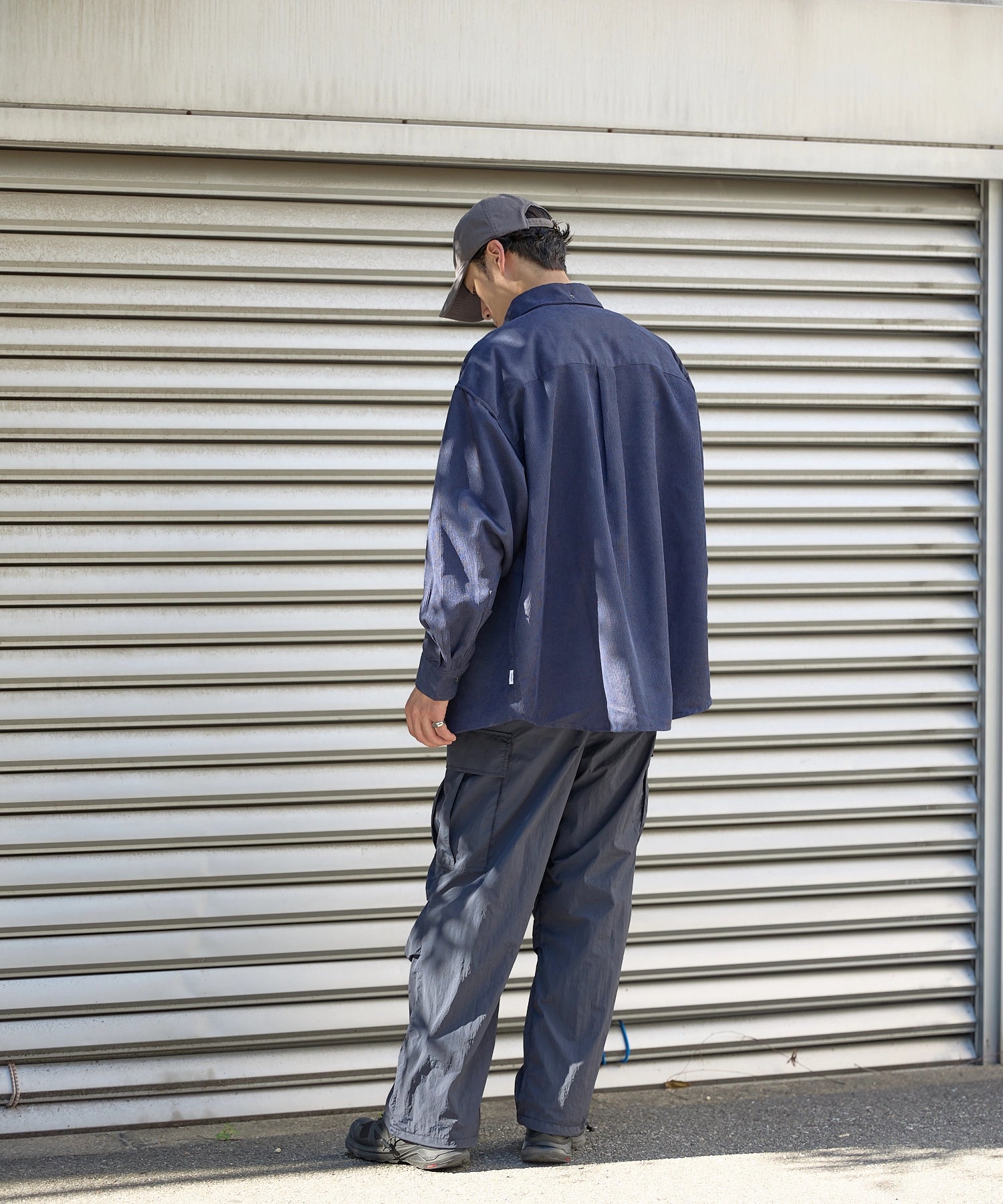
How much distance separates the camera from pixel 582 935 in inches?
114

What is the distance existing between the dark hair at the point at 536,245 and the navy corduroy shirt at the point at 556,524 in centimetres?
9

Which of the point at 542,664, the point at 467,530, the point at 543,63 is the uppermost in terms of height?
the point at 543,63

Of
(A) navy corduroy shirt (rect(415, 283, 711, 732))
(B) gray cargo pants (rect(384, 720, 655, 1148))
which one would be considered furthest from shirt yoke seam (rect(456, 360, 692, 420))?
(B) gray cargo pants (rect(384, 720, 655, 1148))

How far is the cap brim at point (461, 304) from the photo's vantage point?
3.00 m

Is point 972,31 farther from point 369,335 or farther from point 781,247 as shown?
point 369,335

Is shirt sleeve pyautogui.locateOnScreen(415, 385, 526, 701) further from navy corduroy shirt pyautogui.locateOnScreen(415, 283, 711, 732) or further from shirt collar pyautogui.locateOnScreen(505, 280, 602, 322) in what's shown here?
shirt collar pyautogui.locateOnScreen(505, 280, 602, 322)

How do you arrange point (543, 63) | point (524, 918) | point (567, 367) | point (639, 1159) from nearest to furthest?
point (567, 367) → point (524, 918) → point (639, 1159) → point (543, 63)

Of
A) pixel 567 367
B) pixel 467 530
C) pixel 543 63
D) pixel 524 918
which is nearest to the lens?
pixel 467 530

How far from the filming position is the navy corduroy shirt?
2.67 metres

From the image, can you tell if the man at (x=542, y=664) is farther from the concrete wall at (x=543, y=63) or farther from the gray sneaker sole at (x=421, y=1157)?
the concrete wall at (x=543, y=63)

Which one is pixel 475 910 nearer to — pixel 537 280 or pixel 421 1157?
pixel 421 1157

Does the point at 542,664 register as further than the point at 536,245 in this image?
No

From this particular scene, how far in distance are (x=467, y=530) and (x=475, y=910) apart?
0.83 metres

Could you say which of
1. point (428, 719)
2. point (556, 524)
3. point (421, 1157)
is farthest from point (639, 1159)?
point (556, 524)
